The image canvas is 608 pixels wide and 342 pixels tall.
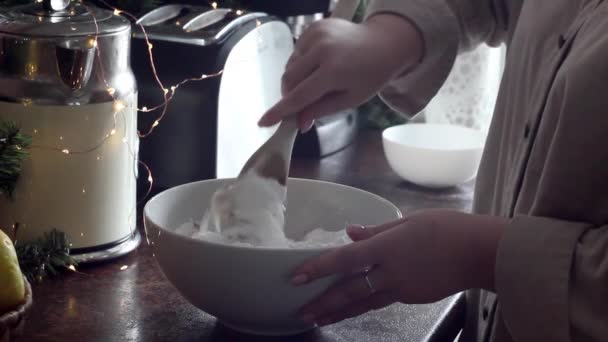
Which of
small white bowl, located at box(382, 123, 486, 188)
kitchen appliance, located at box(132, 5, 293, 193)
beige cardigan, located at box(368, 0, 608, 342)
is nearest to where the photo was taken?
beige cardigan, located at box(368, 0, 608, 342)

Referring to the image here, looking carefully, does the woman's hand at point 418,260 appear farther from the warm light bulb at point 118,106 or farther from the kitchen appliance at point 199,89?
the kitchen appliance at point 199,89

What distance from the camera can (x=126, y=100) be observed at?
94 cm

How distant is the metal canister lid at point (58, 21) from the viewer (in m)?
0.88

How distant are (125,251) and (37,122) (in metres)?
→ 0.18

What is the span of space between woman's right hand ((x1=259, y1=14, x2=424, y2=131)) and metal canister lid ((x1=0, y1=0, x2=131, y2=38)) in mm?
200

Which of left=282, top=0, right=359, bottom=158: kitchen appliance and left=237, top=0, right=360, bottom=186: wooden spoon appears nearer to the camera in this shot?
left=237, top=0, right=360, bottom=186: wooden spoon

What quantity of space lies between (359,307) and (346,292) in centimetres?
3

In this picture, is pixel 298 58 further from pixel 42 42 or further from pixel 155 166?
pixel 155 166

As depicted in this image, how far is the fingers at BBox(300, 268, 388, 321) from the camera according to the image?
2.50ft

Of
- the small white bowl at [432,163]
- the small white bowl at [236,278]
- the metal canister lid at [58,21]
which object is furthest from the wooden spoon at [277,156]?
the small white bowl at [432,163]

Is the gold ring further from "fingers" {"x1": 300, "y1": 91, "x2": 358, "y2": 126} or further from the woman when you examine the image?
"fingers" {"x1": 300, "y1": 91, "x2": 358, "y2": 126}

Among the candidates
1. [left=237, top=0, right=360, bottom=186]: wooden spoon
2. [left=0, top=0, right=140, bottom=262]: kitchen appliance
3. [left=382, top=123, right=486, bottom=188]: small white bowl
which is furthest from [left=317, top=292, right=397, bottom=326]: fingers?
[left=382, top=123, right=486, bottom=188]: small white bowl

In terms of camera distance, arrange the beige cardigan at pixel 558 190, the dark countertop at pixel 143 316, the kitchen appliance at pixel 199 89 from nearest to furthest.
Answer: the beige cardigan at pixel 558 190 < the dark countertop at pixel 143 316 < the kitchen appliance at pixel 199 89

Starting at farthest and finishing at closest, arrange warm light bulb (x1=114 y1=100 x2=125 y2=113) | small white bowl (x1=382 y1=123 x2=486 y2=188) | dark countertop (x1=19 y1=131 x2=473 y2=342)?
small white bowl (x1=382 y1=123 x2=486 y2=188), warm light bulb (x1=114 y1=100 x2=125 y2=113), dark countertop (x1=19 y1=131 x2=473 y2=342)
